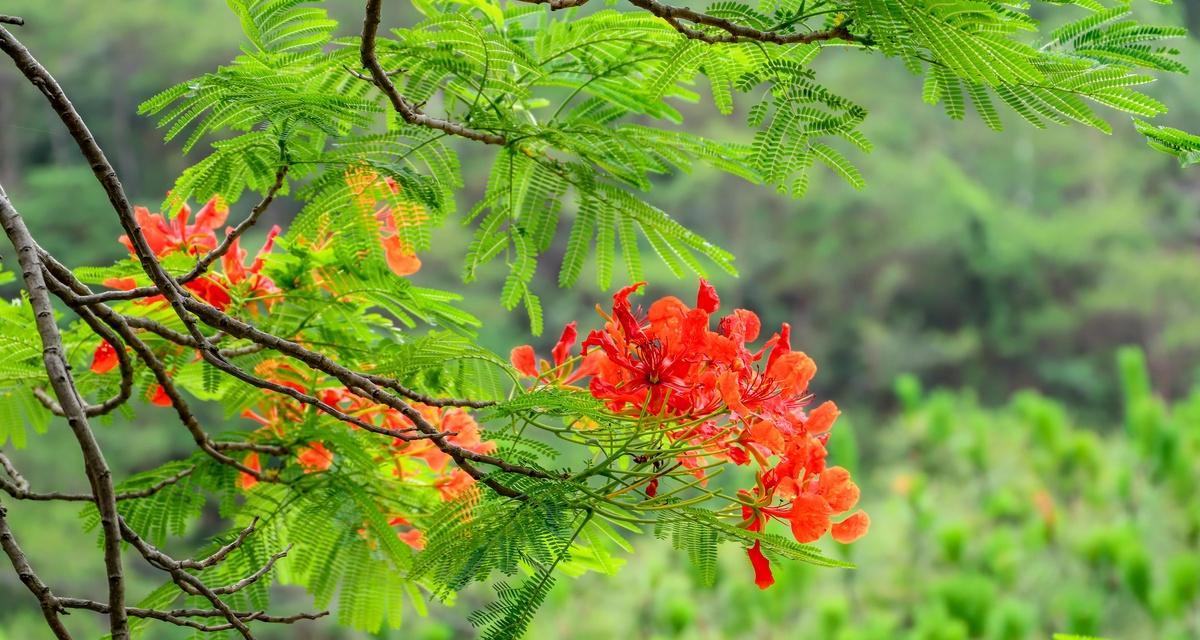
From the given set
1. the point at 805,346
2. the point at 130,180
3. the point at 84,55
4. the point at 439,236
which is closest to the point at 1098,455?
the point at 805,346

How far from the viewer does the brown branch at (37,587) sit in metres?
0.74

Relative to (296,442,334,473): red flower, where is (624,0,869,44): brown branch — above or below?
above

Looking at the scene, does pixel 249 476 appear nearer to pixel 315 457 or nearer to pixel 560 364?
pixel 315 457

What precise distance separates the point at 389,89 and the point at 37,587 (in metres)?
0.43

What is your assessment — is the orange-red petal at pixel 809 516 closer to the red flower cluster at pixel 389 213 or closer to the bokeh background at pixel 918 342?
the red flower cluster at pixel 389 213

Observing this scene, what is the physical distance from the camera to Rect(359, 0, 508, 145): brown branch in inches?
34.8

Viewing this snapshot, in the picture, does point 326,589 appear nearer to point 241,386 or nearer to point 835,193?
point 241,386

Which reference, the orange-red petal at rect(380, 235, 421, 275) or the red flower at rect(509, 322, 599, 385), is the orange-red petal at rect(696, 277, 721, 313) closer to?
the red flower at rect(509, 322, 599, 385)

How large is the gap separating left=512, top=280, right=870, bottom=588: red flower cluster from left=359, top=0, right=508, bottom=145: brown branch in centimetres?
24

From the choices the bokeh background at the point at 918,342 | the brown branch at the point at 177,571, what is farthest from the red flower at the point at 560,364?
the bokeh background at the point at 918,342

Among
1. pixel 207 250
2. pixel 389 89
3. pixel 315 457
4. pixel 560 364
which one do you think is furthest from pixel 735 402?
pixel 207 250

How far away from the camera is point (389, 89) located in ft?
3.07

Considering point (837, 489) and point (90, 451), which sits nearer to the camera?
point (90, 451)

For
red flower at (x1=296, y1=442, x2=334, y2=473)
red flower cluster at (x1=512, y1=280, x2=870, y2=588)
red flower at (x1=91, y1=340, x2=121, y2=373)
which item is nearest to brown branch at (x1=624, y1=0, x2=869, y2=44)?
red flower cluster at (x1=512, y1=280, x2=870, y2=588)
